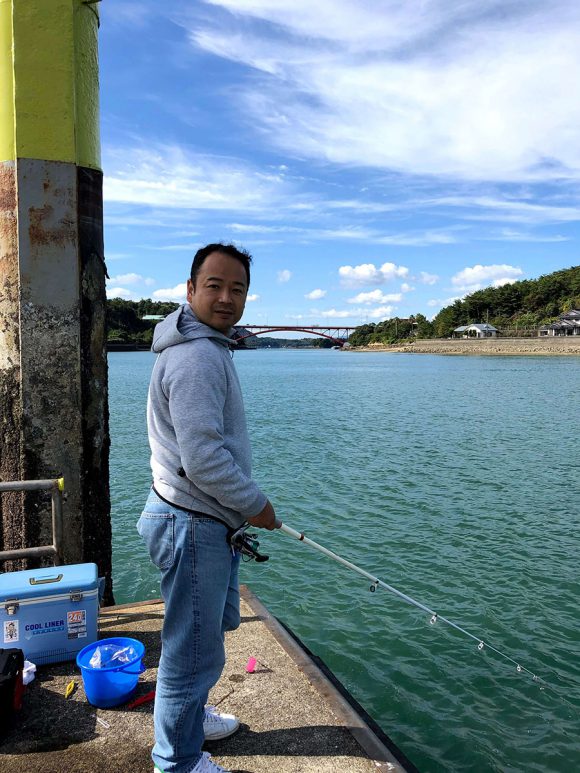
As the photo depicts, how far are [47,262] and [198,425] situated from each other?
2.30 m

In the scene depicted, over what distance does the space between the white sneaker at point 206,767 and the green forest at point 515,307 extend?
111 meters

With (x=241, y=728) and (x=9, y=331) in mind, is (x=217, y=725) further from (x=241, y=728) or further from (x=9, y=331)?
(x=9, y=331)

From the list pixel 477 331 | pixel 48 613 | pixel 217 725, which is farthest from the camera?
pixel 477 331

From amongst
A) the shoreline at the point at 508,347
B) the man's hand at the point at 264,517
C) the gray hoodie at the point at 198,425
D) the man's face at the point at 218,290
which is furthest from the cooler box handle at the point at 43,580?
the shoreline at the point at 508,347

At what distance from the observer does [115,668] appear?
2988 mm

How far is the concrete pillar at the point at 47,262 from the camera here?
3.69 meters

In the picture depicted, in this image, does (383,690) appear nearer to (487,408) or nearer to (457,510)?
(457,510)

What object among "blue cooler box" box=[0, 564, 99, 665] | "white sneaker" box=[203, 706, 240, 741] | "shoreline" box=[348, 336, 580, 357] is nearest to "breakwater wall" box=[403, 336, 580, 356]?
"shoreline" box=[348, 336, 580, 357]

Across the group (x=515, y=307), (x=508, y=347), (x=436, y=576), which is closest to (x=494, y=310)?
(x=515, y=307)

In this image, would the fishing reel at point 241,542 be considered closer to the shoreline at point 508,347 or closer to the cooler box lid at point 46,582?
the cooler box lid at point 46,582

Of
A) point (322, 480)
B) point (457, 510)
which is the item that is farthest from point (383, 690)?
point (322, 480)

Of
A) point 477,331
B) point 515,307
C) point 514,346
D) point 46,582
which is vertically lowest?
point 46,582

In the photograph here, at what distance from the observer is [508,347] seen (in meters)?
95.1

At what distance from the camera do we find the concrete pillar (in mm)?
3688
